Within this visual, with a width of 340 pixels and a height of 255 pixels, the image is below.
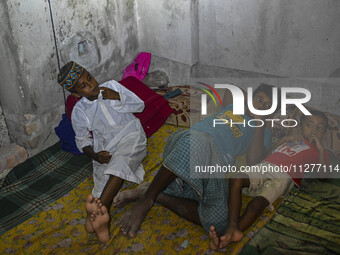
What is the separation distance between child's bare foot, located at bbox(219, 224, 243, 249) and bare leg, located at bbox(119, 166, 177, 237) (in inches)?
20.8

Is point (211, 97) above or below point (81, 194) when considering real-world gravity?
above

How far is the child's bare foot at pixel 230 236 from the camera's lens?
2.00 meters

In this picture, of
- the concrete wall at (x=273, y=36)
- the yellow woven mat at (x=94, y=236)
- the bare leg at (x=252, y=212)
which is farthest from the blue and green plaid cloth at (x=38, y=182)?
the concrete wall at (x=273, y=36)

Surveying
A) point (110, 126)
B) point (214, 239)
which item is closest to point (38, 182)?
point (110, 126)

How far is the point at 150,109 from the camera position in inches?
136

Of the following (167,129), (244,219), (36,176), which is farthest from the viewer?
(167,129)

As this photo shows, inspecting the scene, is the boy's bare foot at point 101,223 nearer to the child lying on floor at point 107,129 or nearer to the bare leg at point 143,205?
the bare leg at point 143,205

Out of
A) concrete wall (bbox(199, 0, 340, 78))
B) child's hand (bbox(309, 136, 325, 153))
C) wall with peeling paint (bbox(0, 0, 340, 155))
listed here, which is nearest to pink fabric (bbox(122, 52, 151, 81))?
wall with peeling paint (bbox(0, 0, 340, 155))

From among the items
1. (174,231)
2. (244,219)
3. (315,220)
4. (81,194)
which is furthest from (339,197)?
(81,194)

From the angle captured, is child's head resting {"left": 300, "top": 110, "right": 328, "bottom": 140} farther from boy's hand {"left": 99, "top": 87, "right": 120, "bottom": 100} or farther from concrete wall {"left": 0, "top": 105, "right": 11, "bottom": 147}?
concrete wall {"left": 0, "top": 105, "right": 11, "bottom": 147}

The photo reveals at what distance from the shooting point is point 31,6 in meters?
3.04

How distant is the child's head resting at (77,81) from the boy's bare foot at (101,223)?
1.05 metres

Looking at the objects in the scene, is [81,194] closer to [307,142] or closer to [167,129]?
[167,129]

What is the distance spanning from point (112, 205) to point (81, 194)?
356 mm
